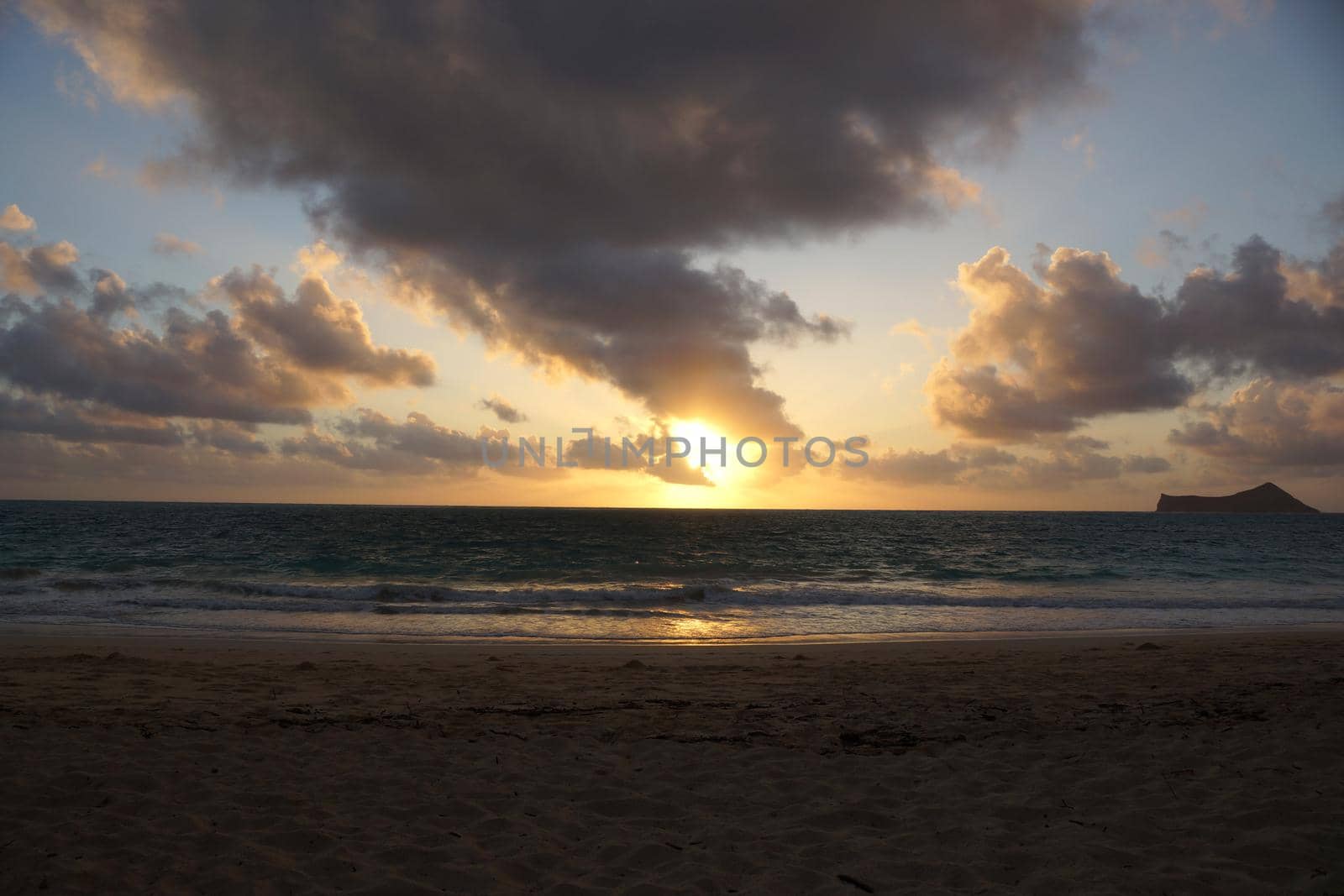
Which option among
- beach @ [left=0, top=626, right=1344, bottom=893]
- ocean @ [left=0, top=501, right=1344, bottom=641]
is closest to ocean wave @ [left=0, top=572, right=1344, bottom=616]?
ocean @ [left=0, top=501, right=1344, bottom=641]

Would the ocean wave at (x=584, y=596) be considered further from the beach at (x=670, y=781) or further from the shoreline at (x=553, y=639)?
the beach at (x=670, y=781)

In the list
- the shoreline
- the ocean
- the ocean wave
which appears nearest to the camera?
the shoreline

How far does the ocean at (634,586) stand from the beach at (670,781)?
26.0 feet

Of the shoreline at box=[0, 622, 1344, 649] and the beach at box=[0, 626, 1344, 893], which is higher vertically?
the beach at box=[0, 626, 1344, 893]

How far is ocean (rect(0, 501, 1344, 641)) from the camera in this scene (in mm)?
20219

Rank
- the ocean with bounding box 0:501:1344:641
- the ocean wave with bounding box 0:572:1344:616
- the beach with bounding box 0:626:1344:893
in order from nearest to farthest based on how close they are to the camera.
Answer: the beach with bounding box 0:626:1344:893 → the ocean with bounding box 0:501:1344:641 → the ocean wave with bounding box 0:572:1344:616

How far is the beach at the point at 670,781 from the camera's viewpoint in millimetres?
5008

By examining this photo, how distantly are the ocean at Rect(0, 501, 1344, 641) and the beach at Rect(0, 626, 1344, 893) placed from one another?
7.91m

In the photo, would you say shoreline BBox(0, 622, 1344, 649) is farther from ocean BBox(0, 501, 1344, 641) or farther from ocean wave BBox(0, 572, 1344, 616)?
ocean wave BBox(0, 572, 1344, 616)

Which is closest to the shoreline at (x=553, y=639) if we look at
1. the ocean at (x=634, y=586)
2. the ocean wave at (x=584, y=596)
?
the ocean at (x=634, y=586)

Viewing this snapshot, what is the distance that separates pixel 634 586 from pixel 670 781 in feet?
71.6

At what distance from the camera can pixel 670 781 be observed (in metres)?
6.89

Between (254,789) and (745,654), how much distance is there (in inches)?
398

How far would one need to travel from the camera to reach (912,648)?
15609 millimetres
